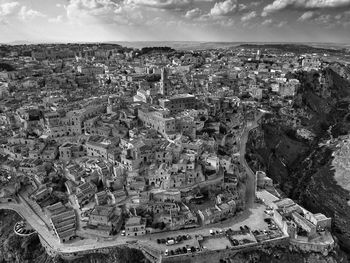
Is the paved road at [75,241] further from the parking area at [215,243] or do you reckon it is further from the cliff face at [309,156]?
the cliff face at [309,156]

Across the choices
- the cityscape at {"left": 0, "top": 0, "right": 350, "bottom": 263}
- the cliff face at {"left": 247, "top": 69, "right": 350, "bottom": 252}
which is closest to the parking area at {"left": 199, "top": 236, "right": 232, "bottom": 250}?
the cityscape at {"left": 0, "top": 0, "right": 350, "bottom": 263}

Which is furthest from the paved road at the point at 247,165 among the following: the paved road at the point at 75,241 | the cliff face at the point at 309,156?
the cliff face at the point at 309,156

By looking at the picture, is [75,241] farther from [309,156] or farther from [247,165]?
[309,156]

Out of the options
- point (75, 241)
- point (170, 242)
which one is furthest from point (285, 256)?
point (75, 241)

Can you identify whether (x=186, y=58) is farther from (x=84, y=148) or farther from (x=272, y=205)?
(x=272, y=205)

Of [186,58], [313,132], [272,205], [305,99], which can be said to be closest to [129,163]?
[272,205]

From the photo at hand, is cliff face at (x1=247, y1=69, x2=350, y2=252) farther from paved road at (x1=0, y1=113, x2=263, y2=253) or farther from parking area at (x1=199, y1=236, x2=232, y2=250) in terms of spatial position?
parking area at (x1=199, y1=236, x2=232, y2=250)

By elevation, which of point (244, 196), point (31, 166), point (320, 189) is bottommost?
point (320, 189)
